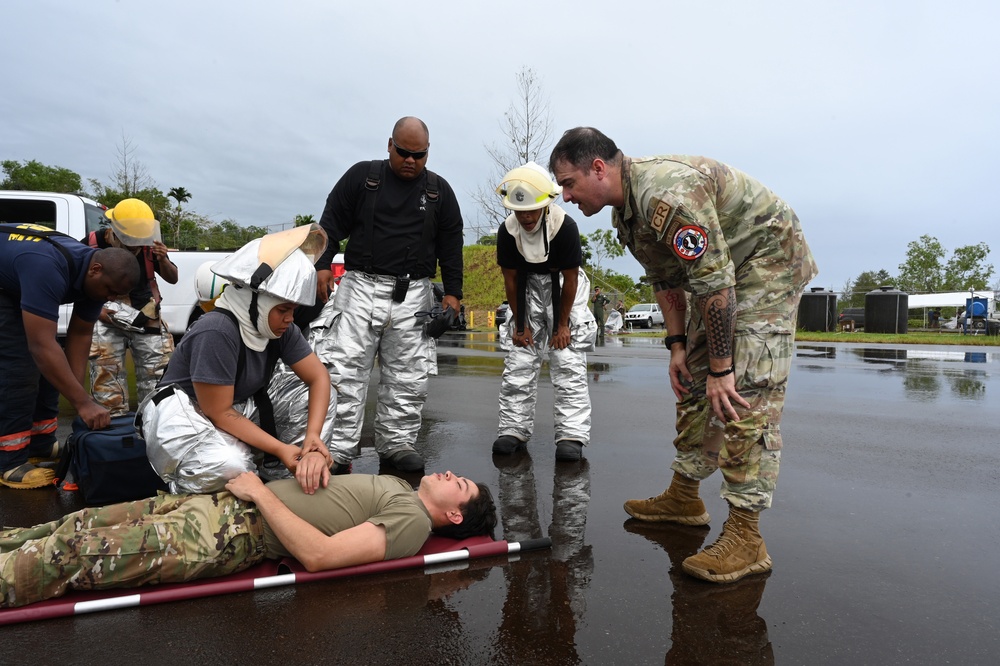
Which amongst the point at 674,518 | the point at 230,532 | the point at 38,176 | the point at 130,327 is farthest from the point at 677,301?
the point at 38,176

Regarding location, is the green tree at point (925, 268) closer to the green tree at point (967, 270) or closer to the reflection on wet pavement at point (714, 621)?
the green tree at point (967, 270)

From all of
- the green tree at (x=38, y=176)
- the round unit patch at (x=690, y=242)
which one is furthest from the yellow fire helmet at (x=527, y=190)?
the green tree at (x=38, y=176)

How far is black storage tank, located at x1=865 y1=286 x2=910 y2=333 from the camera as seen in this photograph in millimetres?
26672

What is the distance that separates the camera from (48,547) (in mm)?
2486

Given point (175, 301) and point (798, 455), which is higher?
point (175, 301)

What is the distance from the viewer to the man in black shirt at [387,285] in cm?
446

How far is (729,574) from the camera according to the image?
2807mm

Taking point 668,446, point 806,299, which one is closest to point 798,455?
point 668,446

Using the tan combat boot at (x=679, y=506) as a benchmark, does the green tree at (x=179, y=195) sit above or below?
above

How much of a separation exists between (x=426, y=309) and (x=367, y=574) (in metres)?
2.24

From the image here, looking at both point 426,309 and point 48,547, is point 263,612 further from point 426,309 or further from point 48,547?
point 426,309

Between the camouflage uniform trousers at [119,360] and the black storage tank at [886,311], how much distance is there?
27.9 meters

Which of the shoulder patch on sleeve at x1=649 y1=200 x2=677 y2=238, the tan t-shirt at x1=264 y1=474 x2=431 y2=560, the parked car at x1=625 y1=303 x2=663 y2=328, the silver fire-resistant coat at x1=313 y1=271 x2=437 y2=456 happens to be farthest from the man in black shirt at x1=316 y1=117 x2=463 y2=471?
the parked car at x1=625 y1=303 x2=663 y2=328

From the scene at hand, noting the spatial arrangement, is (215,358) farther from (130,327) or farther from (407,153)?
(130,327)
